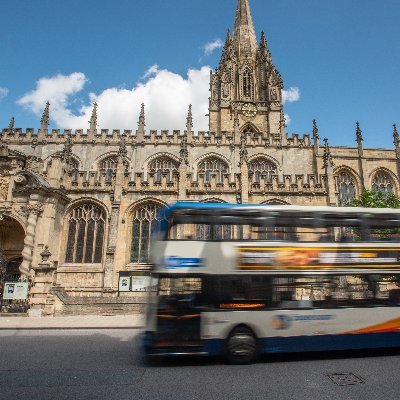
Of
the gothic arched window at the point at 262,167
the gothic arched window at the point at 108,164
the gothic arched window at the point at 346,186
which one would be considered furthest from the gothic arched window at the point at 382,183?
the gothic arched window at the point at 108,164

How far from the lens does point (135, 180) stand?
24.8 m

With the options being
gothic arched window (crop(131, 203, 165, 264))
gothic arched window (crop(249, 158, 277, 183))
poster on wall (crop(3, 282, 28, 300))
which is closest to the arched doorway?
poster on wall (crop(3, 282, 28, 300))

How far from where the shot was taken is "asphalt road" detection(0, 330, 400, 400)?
5.14 meters

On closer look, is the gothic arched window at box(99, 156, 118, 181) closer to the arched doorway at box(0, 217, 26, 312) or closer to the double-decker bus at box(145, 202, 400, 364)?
the arched doorway at box(0, 217, 26, 312)

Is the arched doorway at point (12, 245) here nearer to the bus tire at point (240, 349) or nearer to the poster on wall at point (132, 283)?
the poster on wall at point (132, 283)

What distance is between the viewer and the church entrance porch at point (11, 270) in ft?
53.2

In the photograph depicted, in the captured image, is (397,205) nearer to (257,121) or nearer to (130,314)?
(257,121)

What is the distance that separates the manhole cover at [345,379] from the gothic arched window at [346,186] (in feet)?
101

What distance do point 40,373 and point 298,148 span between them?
31.9 meters

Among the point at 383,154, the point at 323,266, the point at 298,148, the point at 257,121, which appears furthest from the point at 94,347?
the point at 383,154

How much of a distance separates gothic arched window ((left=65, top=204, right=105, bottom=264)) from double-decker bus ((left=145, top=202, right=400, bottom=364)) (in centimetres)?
1710

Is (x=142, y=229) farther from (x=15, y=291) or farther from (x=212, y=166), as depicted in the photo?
(x=212, y=166)

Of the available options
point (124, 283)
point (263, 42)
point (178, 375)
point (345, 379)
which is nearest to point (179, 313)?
point (178, 375)

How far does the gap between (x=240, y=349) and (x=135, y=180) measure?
62.6 ft
